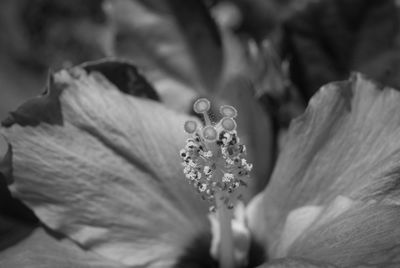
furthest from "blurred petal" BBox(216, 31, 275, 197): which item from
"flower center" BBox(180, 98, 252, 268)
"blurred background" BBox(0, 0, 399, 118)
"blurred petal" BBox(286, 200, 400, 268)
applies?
"blurred petal" BBox(286, 200, 400, 268)

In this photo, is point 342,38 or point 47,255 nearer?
point 47,255

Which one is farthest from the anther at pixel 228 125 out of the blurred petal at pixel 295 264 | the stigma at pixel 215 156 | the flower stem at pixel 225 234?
the blurred petal at pixel 295 264

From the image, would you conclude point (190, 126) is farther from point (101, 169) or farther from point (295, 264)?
point (295, 264)

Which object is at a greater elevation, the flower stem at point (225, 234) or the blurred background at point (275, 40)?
the blurred background at point (275, 40)

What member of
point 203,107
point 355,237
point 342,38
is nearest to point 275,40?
point 342,38

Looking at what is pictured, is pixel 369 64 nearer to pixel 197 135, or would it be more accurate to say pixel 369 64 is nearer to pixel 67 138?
pixel 197 135

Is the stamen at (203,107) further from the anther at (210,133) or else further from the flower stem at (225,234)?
the flower stem at (225,234)
